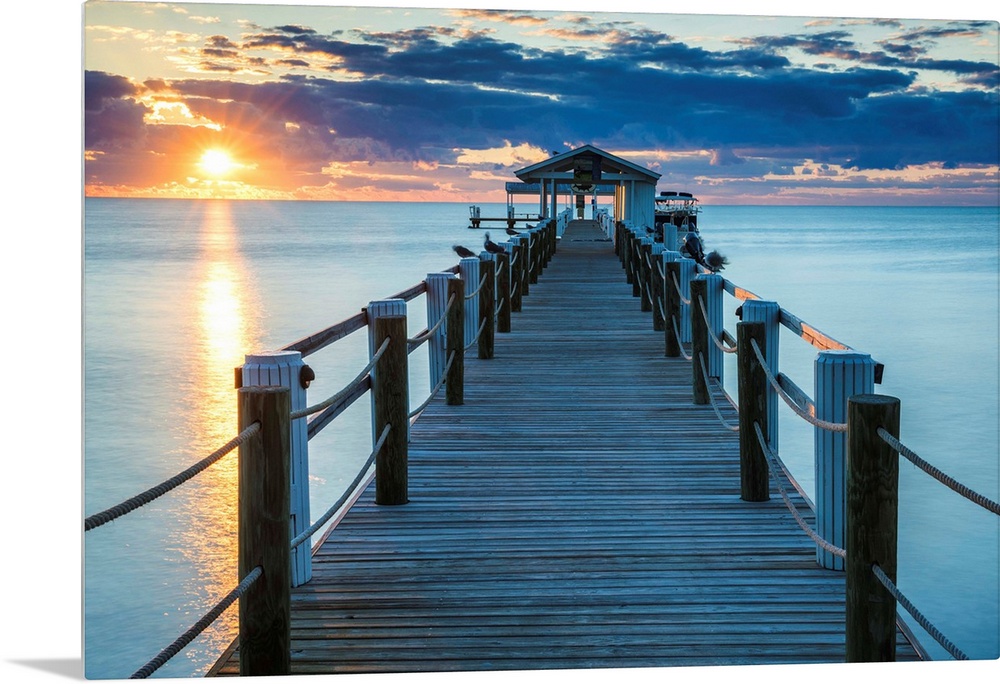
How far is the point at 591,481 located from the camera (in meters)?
6.06

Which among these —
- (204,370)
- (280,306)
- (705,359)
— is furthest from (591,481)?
(280,306)

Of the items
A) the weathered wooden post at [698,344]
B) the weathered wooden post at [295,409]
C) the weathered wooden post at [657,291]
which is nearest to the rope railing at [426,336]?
the weathered wooden post at [698,344]

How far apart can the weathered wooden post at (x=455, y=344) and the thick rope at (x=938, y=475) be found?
4920mm

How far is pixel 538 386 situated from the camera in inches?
355

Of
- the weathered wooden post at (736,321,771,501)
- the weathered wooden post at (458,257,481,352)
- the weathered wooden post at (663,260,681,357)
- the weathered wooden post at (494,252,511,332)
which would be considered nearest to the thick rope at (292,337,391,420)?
the weathered wooden post at (736,321,771,501)

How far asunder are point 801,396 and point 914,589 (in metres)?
5.83

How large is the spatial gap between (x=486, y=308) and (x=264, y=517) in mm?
6815

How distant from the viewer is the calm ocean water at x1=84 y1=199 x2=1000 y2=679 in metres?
10.4

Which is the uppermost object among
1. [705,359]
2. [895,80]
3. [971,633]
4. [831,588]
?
[895,80]

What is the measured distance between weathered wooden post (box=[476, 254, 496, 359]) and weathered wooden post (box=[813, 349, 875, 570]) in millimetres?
5619

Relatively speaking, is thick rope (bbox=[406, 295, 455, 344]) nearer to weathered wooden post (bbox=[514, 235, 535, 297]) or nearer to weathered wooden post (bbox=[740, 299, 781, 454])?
weathered wooden post (bbox=[740, 299, 781, 454])

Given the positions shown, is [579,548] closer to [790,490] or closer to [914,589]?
[790,490]

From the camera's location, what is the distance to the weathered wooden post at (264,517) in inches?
135

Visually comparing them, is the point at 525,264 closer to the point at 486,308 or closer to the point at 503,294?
the point at 503,294
